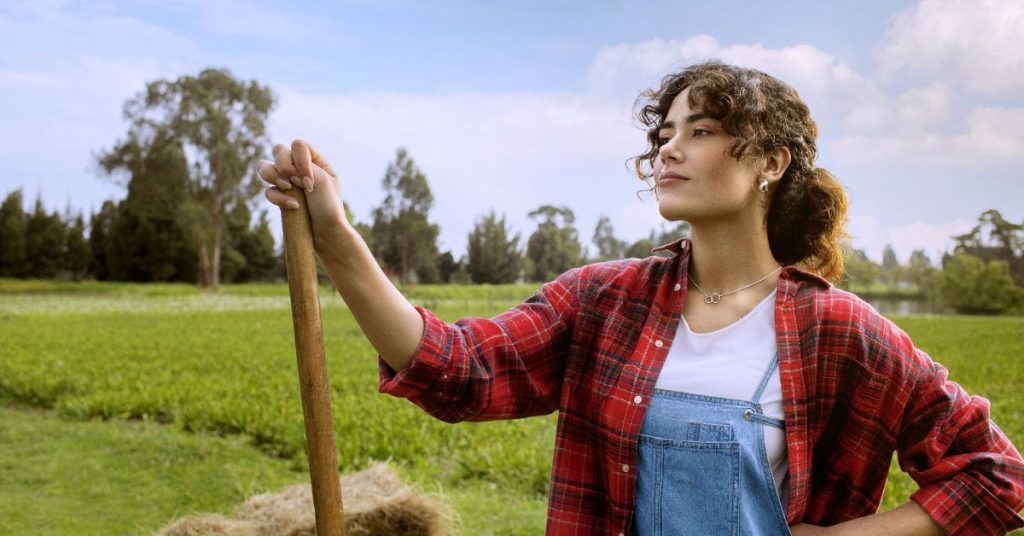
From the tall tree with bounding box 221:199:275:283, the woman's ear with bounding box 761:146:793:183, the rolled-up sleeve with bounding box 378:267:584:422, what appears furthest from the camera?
the tall tree with bounding box 221:199:275:283

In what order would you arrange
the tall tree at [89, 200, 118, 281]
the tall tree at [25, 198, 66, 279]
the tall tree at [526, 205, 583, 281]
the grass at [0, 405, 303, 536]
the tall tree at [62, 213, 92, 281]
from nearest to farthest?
the grass at [0, 405, 303, 536] < the tall tree at [526, 205, 583, 281] < the tall tree at [25, 198, 66, 279] < the tall tree at [62, 213, 92, 281] < the tall tree at [89, 200, 118, 281]

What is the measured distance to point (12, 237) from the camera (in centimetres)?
2542

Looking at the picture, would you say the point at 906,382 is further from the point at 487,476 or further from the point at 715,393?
the point at 487,476

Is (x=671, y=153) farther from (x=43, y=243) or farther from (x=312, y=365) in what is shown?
(x=43, y=243)

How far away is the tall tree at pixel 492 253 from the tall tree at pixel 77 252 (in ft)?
54.4

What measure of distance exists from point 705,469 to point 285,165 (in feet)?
3.00

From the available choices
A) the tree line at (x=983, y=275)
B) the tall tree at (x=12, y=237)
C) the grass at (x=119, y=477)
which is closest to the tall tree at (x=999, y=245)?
the tree line at (x=983, y=275)

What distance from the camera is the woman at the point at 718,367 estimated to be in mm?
1433

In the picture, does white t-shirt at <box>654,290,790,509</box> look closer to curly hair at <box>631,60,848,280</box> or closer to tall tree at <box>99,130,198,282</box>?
curly hair at <box>631,60,848,280</box>

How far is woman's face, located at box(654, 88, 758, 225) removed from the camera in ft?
4.92

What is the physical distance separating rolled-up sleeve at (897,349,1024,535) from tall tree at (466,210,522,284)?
16.2 m

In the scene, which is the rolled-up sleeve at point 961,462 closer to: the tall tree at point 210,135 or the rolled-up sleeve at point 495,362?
the rolled-up sleeve at point 495,362

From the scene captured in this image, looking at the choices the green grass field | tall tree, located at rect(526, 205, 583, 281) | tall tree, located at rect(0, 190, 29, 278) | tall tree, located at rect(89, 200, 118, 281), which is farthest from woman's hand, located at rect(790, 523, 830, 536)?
tall tree, located at rect(89, 200, 118, 281)

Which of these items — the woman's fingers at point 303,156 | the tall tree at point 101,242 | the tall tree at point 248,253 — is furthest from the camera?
the tall tree at point 248,253
